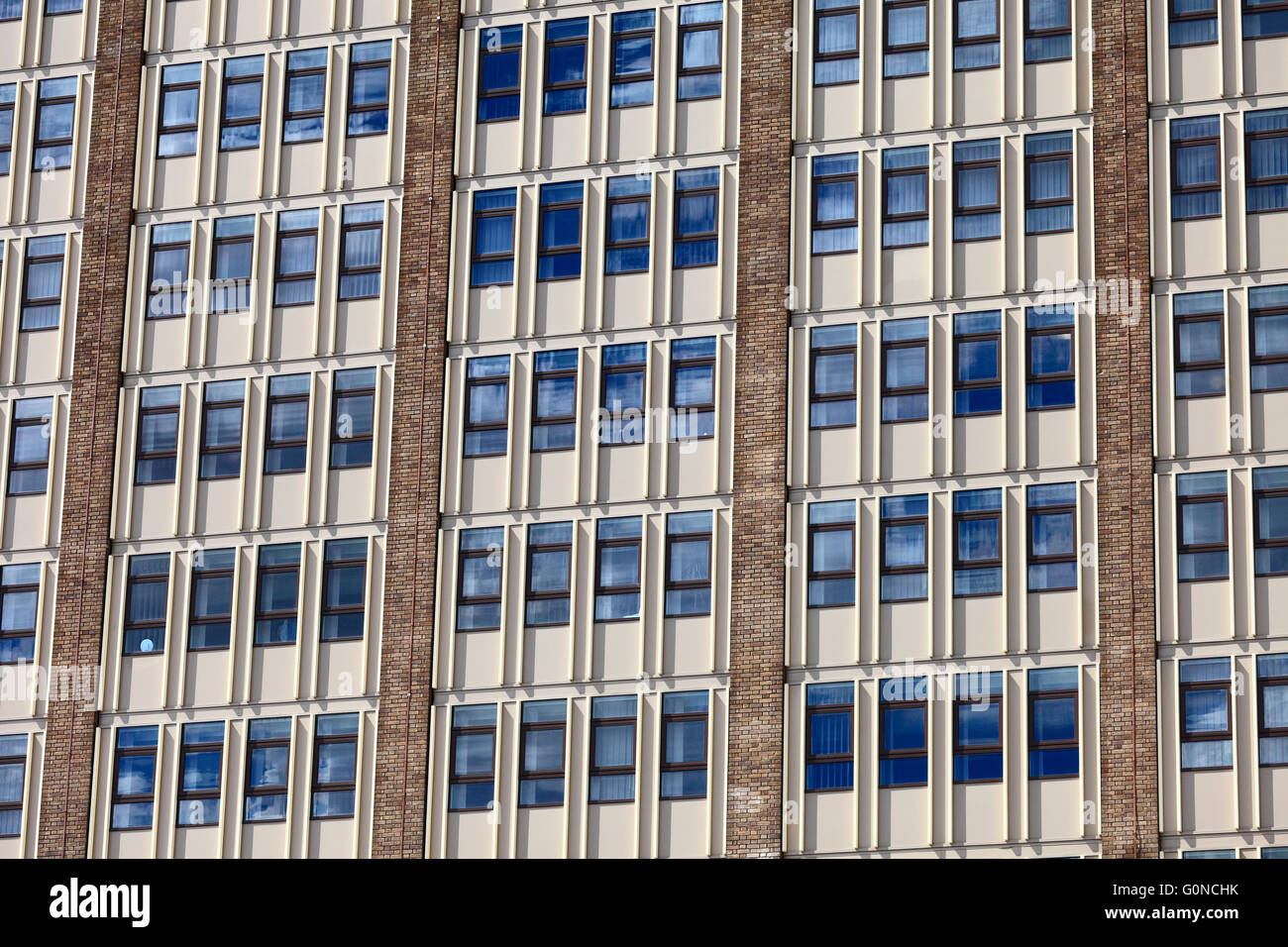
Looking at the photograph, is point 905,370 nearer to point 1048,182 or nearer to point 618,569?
point 1048,182

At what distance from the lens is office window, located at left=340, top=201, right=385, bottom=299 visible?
47.8 metres

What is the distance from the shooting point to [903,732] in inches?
1702

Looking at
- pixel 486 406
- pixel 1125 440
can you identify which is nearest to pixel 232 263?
pixel 486 406

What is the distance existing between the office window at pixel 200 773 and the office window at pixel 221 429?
15.7 feet

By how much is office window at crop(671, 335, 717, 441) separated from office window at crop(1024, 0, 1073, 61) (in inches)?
303

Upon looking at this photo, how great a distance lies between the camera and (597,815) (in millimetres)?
43938

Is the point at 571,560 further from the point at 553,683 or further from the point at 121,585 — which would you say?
the point at 121,585

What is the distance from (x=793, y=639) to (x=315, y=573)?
8.86m

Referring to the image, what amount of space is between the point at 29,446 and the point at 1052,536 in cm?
1949

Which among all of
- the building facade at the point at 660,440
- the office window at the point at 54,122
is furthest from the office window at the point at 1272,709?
the office window at the point at 54,122

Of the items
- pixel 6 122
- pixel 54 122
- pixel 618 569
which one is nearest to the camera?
pixel 618 569

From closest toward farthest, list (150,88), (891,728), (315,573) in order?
1. (891,728)
2. (315,573)
3. (150,88)

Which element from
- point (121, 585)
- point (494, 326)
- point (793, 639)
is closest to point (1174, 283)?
point (793, 639)
